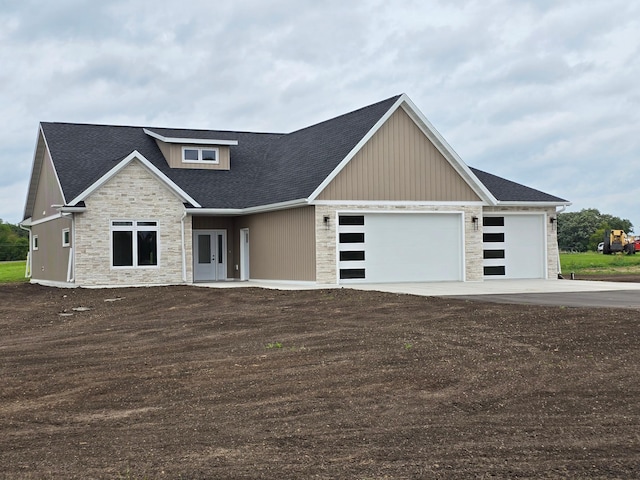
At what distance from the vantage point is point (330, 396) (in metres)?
8.10

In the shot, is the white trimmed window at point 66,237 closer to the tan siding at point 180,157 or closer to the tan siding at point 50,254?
the tan siding at point 50,254

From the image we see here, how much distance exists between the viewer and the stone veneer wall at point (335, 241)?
75.8 ft

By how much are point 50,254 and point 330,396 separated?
22.9m

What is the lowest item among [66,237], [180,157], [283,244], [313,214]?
[283,244]

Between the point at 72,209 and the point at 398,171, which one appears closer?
the point at 72,209

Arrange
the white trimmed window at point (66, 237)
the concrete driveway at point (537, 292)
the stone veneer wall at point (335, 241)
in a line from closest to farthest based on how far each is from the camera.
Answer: the concrete driveway at point (537, 292) < the stone veneer wall at point (335, 241) < the white trimmed window at point (66, 237)

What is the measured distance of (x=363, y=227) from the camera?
24031 mm

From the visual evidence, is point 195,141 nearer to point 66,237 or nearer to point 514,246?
point 66,237

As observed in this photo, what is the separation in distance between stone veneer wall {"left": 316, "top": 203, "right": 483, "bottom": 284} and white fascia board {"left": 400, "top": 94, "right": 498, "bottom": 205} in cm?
55

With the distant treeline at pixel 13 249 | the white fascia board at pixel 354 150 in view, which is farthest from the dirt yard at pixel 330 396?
the distant treeline at pixel 13 249

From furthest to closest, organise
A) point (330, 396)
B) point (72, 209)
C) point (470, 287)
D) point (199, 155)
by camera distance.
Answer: point (199, 155) < point (72, 209) < point (470, 287) < point (330, 396)

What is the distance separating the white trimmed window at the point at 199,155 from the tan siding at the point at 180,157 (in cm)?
12

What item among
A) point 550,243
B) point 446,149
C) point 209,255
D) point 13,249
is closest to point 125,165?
point 209,255

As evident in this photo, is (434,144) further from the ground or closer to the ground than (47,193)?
further from the ground
